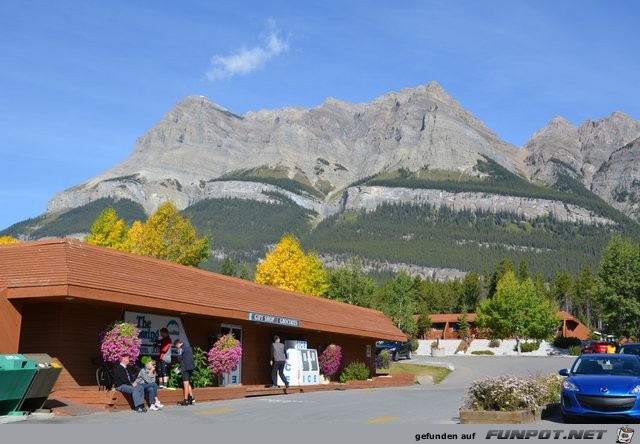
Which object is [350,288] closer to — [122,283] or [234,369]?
[234,369]

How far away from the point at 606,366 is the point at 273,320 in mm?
11762

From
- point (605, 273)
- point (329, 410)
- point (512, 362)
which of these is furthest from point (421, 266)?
point (329, 410)

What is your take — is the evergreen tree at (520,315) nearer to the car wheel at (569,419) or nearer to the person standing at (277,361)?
the person standing at (277,361)

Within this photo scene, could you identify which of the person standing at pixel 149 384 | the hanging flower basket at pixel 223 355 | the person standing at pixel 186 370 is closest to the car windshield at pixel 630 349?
the hanging flower basket at pixel 223 355

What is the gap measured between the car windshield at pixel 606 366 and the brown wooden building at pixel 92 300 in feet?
34.2

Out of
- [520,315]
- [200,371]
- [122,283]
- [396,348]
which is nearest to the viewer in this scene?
[122,283]

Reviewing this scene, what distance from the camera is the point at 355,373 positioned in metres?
32.1

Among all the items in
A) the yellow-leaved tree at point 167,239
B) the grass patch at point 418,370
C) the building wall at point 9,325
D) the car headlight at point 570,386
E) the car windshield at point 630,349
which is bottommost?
the grass patch at point 418,370

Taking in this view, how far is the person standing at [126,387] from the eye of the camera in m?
16.1

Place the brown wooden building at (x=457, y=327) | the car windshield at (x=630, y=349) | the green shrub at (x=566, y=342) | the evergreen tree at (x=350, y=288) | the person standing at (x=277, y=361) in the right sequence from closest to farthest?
the person standing at (x=277, y=361) → the car windshield at (x=630, y=349) → the evergreen tree at (x=350, y=288) → the green shrub at (x=566, y=342) → the brown wooden building at (x=457, y=327)

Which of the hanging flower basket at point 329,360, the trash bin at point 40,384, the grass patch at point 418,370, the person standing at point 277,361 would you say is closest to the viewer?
the trash bin at point 40,384

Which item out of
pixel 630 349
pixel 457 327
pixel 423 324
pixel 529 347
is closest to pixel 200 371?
pixel 630 349

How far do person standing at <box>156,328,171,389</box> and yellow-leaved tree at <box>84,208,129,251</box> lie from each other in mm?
37217

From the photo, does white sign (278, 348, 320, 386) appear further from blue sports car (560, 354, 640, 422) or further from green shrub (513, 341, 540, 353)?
green shrub (513, 341, 540, 353)
